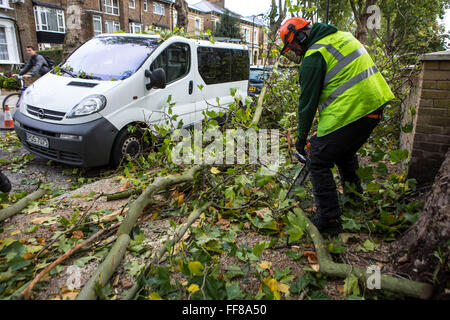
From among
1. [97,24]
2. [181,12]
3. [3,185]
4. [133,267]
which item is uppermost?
[97,24]

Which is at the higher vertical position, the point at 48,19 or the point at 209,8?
the point at 209,8

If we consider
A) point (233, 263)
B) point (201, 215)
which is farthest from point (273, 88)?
point (233, 263)

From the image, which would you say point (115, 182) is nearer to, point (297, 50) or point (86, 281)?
point (86, 281)

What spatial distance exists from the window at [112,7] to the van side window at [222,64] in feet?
97.0

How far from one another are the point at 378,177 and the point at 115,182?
3.30m

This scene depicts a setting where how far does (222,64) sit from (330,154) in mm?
5181

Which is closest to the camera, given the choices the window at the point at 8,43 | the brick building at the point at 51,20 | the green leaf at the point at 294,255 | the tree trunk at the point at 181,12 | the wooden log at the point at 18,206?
the green leaf at the point at 294,255

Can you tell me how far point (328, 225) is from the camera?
2.58 m

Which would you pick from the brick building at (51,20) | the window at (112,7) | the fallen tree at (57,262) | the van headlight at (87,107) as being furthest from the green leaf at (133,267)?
the window at (112,7)

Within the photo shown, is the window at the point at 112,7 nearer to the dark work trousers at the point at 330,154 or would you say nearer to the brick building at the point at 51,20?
the brick building at the point at 51,20

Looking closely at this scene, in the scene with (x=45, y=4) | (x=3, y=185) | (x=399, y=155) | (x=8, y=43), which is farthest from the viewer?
(x=45, y=4)

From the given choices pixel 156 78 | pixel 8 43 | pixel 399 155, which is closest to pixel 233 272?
pixel 399 155

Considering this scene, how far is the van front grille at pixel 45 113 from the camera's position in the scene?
4430 millimetres

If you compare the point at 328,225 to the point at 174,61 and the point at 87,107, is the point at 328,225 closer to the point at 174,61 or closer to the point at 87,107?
the point at 87,107
